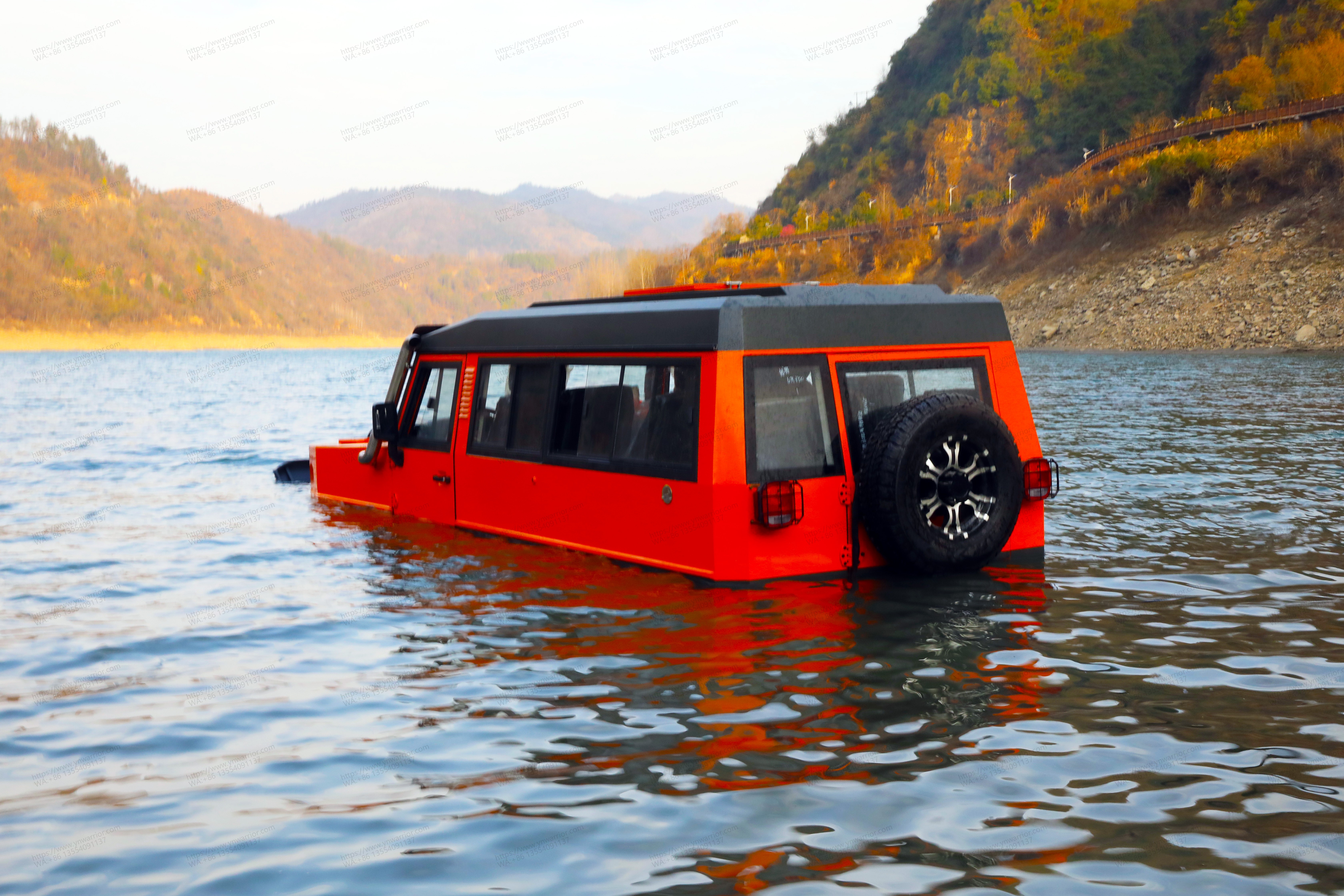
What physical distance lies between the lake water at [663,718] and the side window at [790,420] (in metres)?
0.82

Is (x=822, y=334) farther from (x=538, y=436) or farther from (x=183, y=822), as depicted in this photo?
(x=183, y=822)

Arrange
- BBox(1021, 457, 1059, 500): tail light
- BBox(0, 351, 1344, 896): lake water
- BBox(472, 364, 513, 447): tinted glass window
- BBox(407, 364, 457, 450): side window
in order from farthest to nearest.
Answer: BBox(407, 364, 457, 450): side window
BBox(472, 364, 513, 447): tinted glass window
BBox(1021, 457, 1059, 500): tail light
BBox(0, 351, 1344, 896): lake water

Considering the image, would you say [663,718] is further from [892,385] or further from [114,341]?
[114,341]

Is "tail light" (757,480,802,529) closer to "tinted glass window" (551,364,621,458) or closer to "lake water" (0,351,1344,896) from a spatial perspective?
"lake water" (0,351,1344,896)

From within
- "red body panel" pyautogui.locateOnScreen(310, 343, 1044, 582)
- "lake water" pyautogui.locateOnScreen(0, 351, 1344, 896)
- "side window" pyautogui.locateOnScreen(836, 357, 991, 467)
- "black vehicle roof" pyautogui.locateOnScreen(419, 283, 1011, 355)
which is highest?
"black vehicle roof" pyautogui.locateOnScreen(419, 283, 1011, 355)

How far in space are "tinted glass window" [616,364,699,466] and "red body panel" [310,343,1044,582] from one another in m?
0.12

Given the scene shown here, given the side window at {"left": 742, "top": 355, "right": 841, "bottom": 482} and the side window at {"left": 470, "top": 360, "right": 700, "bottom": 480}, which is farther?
the side window at {"left": 470, "top": 360, "right": 700, "bottom": 480}

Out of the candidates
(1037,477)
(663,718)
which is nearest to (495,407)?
(1037,477)

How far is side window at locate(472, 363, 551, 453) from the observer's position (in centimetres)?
970

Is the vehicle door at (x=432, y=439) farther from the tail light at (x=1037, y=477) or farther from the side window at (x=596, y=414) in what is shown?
the tail light at (x=1037, y=477)

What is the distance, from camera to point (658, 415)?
8289 mm

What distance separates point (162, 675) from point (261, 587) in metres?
2.58

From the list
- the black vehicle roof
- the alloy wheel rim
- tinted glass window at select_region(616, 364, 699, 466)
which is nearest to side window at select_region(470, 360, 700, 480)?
tinted glass window at select_region(616, 364, 699, 466)

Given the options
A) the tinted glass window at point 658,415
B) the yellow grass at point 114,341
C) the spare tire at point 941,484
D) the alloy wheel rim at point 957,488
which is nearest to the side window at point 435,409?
the tinted glass window at point 658,415
